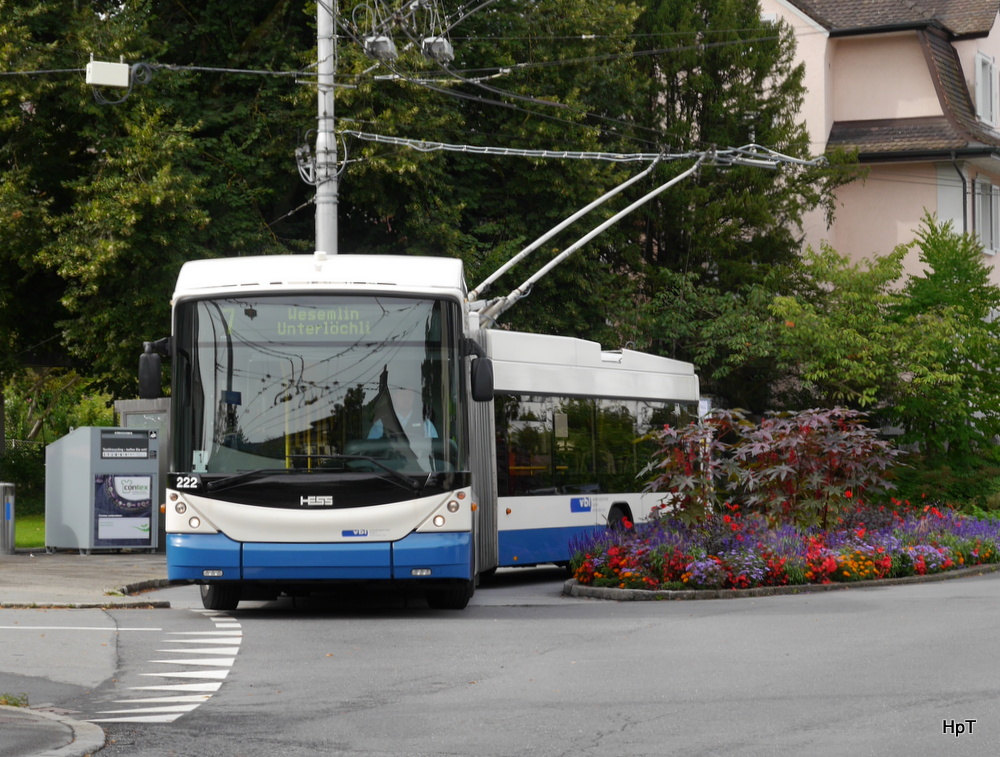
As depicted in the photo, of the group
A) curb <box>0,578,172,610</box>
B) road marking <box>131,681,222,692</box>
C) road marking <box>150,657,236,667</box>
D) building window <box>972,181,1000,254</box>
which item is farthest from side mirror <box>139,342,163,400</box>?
building window <box>972,181,1000,254</box>

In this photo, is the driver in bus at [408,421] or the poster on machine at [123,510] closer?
the driver in bus at [408,421]

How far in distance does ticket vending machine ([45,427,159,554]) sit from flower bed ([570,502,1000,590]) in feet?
26.8

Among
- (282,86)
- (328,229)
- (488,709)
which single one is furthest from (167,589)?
(282,86)

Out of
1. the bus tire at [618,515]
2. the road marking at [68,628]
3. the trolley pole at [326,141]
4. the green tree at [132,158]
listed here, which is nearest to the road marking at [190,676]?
the road marking at [68,628]

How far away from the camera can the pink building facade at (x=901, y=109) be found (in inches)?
1651

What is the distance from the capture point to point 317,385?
48.5ft

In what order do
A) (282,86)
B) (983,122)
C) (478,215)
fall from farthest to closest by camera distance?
(983,122)
(478,215)
(282,86)

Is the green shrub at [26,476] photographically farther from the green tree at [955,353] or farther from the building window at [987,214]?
the building window at [987,214]

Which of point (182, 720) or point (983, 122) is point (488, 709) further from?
point (983, 122)

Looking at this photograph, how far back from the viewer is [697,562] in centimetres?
1809

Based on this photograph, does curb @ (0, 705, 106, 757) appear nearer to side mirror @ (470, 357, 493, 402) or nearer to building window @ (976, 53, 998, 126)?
side mirror @ (470, 357, 493, 402)

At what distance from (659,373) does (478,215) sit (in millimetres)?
10561

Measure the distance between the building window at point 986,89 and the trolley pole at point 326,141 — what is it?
2618 cm

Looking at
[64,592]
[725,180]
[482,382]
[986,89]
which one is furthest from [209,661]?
[986,89]
